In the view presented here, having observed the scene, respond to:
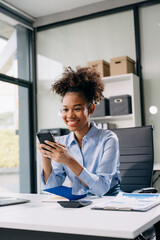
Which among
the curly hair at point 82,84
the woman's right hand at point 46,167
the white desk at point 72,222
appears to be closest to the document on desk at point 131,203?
the white desk at point 72,222

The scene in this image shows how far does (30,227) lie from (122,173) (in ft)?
4.29

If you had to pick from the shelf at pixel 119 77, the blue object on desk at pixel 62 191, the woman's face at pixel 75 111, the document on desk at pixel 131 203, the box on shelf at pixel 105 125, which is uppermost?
the shelf at pixel 119 77

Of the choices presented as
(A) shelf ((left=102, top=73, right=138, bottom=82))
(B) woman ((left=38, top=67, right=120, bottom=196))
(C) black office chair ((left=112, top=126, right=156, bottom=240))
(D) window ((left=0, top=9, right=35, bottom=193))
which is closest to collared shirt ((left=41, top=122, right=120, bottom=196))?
(B) woman ((left=38, top=67, right=120, bottom=196))

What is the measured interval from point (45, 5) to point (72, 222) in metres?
3.87

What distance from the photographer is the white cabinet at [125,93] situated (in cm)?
369

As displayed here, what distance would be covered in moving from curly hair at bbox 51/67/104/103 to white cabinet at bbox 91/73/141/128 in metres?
1.93

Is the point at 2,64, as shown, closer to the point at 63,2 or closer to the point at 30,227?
the point at 63,2

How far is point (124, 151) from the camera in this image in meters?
2.19

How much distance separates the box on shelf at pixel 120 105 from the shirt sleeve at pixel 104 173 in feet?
6.61

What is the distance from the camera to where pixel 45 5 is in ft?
14.1

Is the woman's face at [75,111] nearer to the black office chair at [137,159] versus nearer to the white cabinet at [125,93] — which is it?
the black office chair at [137,159]

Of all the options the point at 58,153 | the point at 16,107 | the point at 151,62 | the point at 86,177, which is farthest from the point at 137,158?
the point at 16,107

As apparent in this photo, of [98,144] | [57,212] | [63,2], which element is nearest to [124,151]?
[98,144]

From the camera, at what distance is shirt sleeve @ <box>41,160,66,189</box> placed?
162 cm
